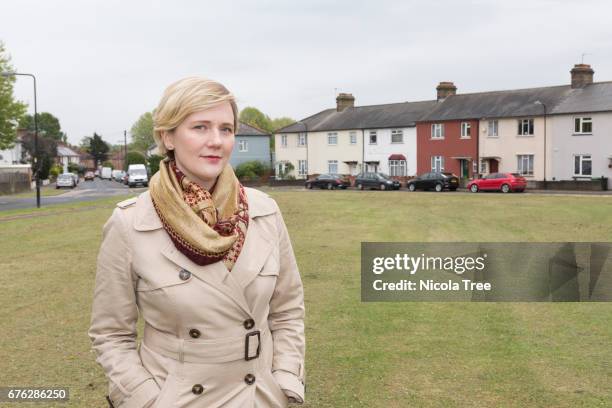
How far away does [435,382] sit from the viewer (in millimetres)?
7113

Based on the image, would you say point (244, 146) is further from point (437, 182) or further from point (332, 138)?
point (437, 182)

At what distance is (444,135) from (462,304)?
5139 centimetres

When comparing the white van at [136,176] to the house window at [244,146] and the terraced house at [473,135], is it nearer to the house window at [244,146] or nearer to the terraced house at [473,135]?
the house window at [244,146]

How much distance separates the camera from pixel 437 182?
168 feet

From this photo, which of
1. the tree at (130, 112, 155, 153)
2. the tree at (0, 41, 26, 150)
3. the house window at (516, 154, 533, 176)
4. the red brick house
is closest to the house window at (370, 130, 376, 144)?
the red brick house

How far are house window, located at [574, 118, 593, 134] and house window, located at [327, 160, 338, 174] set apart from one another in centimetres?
2740

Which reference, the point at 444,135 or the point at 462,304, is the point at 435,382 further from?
the point at 444,135

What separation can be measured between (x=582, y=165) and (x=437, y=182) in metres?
11.9

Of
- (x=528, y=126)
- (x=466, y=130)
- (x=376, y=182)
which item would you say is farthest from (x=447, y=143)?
(x=376, y=182)

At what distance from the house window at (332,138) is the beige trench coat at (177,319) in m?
68.9

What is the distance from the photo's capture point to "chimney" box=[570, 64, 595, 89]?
176 ft

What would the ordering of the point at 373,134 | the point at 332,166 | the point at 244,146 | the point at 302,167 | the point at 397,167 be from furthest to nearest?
the point at 244,146 < the point at 302,167 < the point at 332,166 < the point at 373,134 < the point at 397,167

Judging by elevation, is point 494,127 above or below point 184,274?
above

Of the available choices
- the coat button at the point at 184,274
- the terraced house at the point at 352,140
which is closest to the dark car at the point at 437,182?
the terraced house at the point at 352,140
